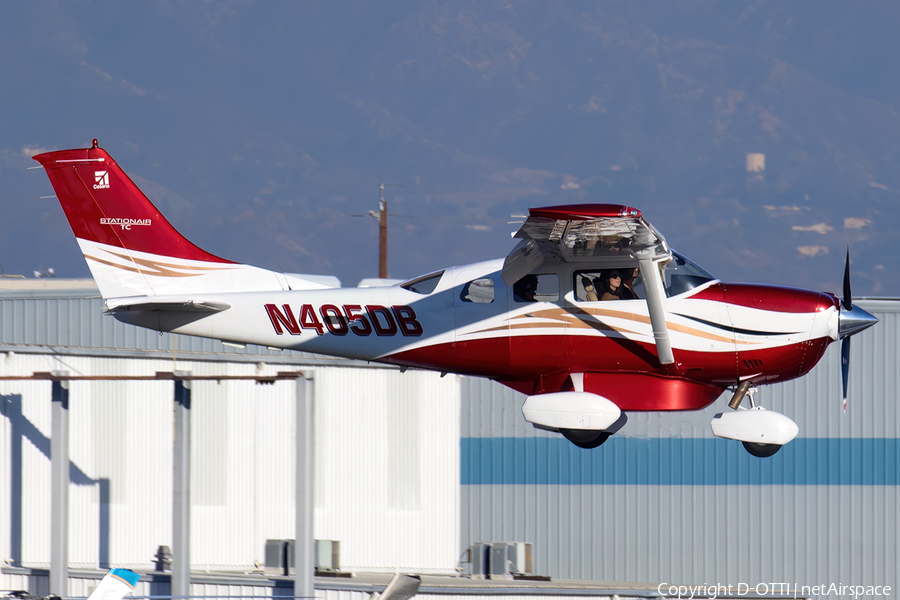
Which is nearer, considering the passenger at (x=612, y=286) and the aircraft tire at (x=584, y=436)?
the passenger at (x=612, y=286)

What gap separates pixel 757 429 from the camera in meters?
11.4

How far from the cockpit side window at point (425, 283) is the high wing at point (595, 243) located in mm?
943

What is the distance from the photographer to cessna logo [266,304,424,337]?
1230 centimetres

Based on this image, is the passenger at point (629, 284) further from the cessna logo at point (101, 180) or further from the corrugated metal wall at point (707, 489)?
the corrugated metal wall at point (707, 489)

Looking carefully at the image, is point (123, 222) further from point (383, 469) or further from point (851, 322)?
point (851, 322)

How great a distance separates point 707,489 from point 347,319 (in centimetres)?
1058

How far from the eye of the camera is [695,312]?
11.5m

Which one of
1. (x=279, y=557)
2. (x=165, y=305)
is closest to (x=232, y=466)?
(x=279, y=557)

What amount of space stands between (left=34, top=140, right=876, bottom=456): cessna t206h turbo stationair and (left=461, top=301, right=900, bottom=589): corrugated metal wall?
7.73 meters

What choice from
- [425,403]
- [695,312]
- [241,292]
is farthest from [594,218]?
[425,403]

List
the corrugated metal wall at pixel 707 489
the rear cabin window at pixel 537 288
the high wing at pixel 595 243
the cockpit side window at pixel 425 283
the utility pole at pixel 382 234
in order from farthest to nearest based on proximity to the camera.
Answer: the utility pole at pixel 382 234 → the corrugated metal wall at pixel 707 489 → the cockpit side window at pixel 425 283 → the rear cabin window at pixel 537 288 → the high wing at pixel 595 243

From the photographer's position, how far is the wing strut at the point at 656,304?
35.4ft

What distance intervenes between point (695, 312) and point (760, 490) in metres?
9.81

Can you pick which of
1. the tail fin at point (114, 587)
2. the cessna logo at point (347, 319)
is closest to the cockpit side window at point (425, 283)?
the cessna logo at point (347, 319)
